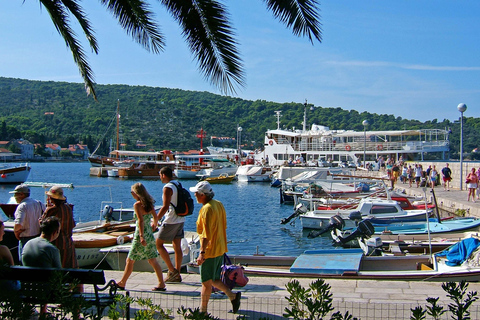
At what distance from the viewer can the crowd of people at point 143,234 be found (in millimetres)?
5469

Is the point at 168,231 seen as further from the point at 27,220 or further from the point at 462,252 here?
the point at 462,252

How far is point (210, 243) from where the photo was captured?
5898 mm

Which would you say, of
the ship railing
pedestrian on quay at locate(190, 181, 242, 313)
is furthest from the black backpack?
the ship railing

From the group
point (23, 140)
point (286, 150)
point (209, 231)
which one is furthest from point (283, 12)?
point (23, 140)

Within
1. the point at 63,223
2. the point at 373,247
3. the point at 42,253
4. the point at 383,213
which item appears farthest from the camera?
the point at 383,213

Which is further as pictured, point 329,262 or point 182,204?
point 329,262

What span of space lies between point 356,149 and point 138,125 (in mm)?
117043

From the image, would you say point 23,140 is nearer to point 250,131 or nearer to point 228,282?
point 250,131

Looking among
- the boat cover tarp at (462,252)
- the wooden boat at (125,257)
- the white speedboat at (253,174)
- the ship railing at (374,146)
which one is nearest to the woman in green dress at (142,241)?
the wooden boat at (125,257)

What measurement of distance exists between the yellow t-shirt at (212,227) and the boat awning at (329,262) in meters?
3.80

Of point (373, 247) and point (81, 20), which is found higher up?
point (81, 20)

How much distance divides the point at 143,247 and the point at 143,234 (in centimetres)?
19

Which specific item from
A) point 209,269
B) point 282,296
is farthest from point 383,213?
point 209,269

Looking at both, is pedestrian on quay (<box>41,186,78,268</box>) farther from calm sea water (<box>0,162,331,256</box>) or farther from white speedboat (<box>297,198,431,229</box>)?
white speedboat (<box>297,198,431,229</box>)
